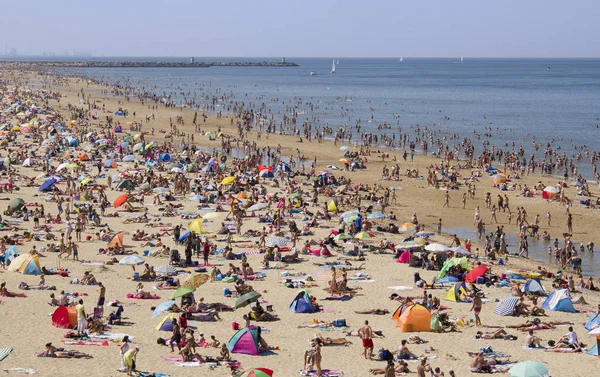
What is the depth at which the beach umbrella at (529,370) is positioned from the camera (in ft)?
45.3

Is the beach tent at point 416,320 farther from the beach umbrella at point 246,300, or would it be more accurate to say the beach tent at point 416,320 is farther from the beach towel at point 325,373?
the beach umbrella at point 246,300

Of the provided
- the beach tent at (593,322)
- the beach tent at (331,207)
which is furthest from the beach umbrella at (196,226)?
the beach tent at (593,322)

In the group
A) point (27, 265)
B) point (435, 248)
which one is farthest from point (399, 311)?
point (27, 265)

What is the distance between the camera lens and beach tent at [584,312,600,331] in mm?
17359

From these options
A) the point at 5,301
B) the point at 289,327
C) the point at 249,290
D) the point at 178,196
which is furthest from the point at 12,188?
the point at 289,327

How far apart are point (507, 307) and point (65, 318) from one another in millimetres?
11107

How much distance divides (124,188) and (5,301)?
1651 cm

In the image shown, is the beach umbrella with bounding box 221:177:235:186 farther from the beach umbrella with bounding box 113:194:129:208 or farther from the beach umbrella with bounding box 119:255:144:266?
the beach umbrella with bounding box 119:255:144:266

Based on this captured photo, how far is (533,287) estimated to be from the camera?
2044cm

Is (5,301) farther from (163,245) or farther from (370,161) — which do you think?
(370,161)

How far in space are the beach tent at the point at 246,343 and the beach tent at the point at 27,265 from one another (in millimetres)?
8371

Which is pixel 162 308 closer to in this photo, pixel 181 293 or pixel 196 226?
pixel 181 293

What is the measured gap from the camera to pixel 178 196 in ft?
114

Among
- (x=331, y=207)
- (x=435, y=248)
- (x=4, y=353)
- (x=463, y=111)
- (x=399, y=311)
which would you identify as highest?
(x=463, y=111)
